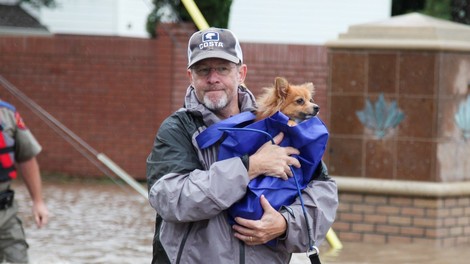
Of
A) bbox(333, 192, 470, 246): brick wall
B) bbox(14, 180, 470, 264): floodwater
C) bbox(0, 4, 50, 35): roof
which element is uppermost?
bbox(0, 4, 50, 35): roof

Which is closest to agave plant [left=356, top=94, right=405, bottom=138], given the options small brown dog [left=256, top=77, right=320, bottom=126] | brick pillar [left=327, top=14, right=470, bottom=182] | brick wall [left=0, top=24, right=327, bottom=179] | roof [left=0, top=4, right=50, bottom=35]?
brick pillar [left=327, top=14, right=470, bottom=182]

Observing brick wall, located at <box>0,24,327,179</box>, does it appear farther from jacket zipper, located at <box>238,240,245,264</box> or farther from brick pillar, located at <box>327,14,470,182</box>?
jacket zipper, located at <box>238,240,245,264</box>

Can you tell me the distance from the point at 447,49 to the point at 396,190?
1470 mm

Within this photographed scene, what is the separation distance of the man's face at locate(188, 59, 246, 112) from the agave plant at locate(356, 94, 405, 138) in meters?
6.47

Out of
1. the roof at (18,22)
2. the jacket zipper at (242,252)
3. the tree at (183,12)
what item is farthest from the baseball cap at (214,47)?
the roof at (18,22)

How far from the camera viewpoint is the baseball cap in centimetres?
394

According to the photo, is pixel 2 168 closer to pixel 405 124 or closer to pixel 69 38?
pixel 405 124

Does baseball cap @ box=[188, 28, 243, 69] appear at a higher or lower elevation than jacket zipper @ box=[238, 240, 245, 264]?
higher

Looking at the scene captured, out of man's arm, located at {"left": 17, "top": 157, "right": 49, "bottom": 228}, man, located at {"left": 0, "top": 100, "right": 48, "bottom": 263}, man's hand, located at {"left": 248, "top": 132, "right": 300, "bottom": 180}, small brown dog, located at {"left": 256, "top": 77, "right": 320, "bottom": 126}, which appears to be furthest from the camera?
man's arm, located at {"left": 17, "top": 157, "right": 49, "bottom": 228}

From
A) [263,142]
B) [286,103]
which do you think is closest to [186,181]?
[263,142]

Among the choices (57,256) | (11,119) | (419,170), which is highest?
(11,119)

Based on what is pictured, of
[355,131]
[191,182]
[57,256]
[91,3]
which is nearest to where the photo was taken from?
[191,182]


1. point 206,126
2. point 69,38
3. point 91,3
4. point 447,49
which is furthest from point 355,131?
point 91,3

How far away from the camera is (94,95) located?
55.3 ft
